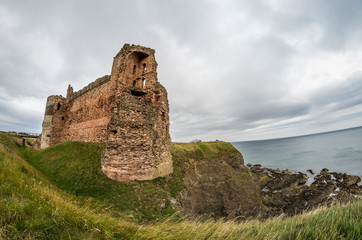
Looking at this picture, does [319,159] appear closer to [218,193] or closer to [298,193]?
[298,193]

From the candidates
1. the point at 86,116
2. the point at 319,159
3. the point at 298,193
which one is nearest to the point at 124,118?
the point at 86,116

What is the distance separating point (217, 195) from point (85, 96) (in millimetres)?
25599

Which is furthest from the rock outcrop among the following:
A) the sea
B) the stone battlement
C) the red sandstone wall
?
the sea

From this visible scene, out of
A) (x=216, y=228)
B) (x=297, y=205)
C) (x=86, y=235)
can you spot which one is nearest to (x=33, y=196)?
(x=86, y=235)

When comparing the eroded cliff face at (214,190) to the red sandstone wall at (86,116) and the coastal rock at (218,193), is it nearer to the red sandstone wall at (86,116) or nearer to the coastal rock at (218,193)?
the coastal rock at (218,193)

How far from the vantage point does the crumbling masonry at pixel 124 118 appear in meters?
12.1

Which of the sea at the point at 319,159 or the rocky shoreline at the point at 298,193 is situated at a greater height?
the rocky shoreline at the point at 298,193

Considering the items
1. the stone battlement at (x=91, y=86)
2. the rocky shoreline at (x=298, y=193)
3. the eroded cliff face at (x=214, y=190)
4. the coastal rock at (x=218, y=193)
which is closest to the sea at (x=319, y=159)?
the rocky shoreline at (x=298, y=193)

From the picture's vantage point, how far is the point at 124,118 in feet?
41.2

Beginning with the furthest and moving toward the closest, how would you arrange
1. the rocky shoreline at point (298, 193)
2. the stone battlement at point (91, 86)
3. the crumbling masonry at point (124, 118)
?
the stone battlement at point (91, 86) < the rocky shoreline at point (298, 193) < the crumbling masonry at point (124, 118)

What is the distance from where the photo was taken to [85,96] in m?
25.9

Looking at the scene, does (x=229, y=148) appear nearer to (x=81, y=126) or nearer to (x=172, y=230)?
(x=81, y=126)

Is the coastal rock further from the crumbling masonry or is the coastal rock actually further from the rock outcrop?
the crumbling masonry

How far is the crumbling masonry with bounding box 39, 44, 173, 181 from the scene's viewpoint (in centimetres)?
1213
